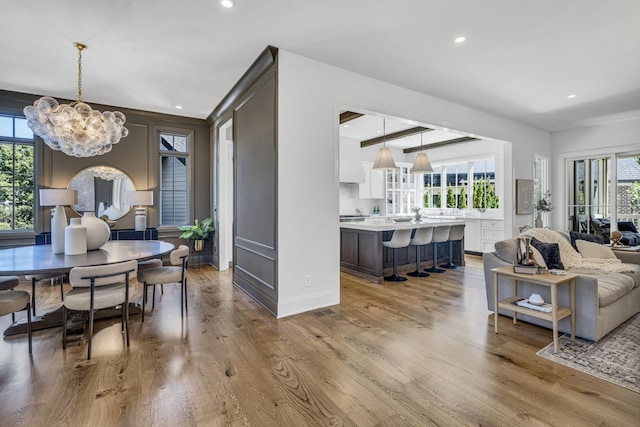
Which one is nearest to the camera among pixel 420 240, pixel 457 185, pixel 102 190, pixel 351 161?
pixel 420 240

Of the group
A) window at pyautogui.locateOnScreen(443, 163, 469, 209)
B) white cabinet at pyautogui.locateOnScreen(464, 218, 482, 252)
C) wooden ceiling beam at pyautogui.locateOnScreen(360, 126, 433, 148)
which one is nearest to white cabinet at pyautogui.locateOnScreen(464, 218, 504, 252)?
white cabinet at pyautogui.locateOnScreen(464, 218, 482, 252)

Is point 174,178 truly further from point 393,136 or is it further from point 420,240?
point 393,136

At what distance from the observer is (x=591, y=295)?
2.69 metres

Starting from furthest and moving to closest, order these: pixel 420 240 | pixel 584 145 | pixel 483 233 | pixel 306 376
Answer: pixel 483 233 → pixel 584 145 → pixel 420 240 → pixel 306 376

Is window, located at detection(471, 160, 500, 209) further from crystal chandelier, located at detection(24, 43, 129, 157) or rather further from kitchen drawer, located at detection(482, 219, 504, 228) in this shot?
crystal chandelier, located at detection(24, 43, 129, 157)

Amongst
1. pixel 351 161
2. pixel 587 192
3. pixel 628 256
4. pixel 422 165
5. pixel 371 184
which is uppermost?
pixel 351 161

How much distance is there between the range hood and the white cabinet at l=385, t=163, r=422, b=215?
1.20 meters

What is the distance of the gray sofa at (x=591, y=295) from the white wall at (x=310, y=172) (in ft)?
5.88

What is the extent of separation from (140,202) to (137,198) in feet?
0.27

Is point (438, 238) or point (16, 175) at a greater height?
point (16, 175)

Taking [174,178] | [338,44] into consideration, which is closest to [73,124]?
[174,178]

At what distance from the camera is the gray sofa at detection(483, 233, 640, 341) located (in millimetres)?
2695

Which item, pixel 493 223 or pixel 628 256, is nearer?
pixel 628 256

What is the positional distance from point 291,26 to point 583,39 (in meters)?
2.97
